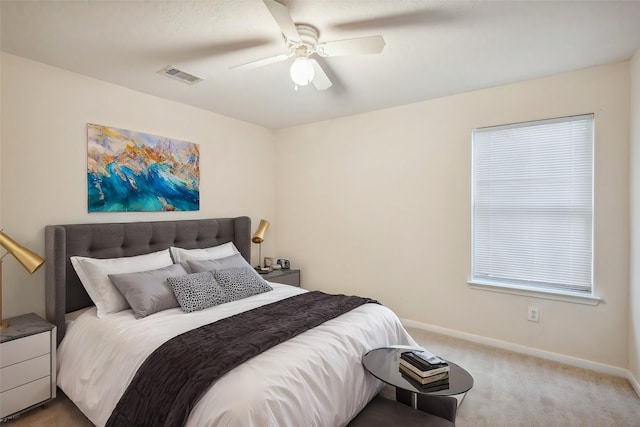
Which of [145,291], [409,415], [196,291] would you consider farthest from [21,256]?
[409,415]

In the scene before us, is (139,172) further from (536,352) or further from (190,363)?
(536,352)

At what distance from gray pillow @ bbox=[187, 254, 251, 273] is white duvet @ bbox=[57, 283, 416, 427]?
0.49 metres

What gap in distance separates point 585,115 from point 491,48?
1.11m

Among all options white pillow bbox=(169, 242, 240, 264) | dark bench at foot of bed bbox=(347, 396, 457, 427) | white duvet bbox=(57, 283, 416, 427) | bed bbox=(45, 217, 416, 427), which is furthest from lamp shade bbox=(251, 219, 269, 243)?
dark bench at foot of bed bbox=(347, 396, 457, 427)

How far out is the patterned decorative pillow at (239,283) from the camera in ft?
9.04

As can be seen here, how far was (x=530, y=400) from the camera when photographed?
2.29 m

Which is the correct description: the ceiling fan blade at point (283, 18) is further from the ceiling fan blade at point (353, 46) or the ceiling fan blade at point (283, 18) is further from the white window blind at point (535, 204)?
the white window blind at point (535, 204)

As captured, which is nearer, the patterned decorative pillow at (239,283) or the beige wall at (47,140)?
the beige wall at (47,140)

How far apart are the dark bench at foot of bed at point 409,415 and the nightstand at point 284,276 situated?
2.16 metres

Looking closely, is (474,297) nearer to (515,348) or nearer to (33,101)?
(515,348)

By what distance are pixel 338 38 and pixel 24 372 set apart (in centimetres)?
297

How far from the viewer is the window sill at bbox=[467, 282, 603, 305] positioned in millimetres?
2715

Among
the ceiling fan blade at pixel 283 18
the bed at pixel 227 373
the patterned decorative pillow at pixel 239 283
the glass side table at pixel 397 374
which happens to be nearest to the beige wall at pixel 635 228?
the glass side table at pixel 397 374

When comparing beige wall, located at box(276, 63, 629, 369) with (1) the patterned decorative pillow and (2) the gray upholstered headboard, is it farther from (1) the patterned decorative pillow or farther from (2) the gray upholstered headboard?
(1) the patterned decorative pillow
